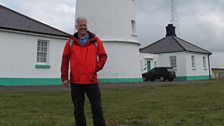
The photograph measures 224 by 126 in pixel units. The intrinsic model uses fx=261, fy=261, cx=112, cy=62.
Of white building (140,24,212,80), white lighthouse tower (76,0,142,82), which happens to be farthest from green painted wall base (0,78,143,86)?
white building (140,24,212,80)

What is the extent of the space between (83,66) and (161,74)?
81.1 ft

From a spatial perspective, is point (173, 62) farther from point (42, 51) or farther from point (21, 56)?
point (21, 56)

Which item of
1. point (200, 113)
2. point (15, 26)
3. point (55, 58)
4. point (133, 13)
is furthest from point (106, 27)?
point (200, 113)

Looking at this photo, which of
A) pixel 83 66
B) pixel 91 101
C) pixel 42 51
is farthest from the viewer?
pixel 42 51

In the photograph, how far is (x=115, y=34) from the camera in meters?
21.5

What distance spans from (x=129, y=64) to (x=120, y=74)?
1178 mm

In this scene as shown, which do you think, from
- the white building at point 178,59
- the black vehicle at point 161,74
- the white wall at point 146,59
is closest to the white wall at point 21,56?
the black vehicle at point 161,74

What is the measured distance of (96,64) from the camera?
12.6ft

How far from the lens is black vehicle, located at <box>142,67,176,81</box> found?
27.5 metres

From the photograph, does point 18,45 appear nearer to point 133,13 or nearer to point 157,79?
point 133,13

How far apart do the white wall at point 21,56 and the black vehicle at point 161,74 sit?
12.9 m

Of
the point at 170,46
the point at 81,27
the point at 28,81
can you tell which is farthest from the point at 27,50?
the point at 170,46

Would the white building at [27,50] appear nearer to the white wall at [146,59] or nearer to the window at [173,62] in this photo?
the white wall at [146,59]

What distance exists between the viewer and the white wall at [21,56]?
52.2ft
